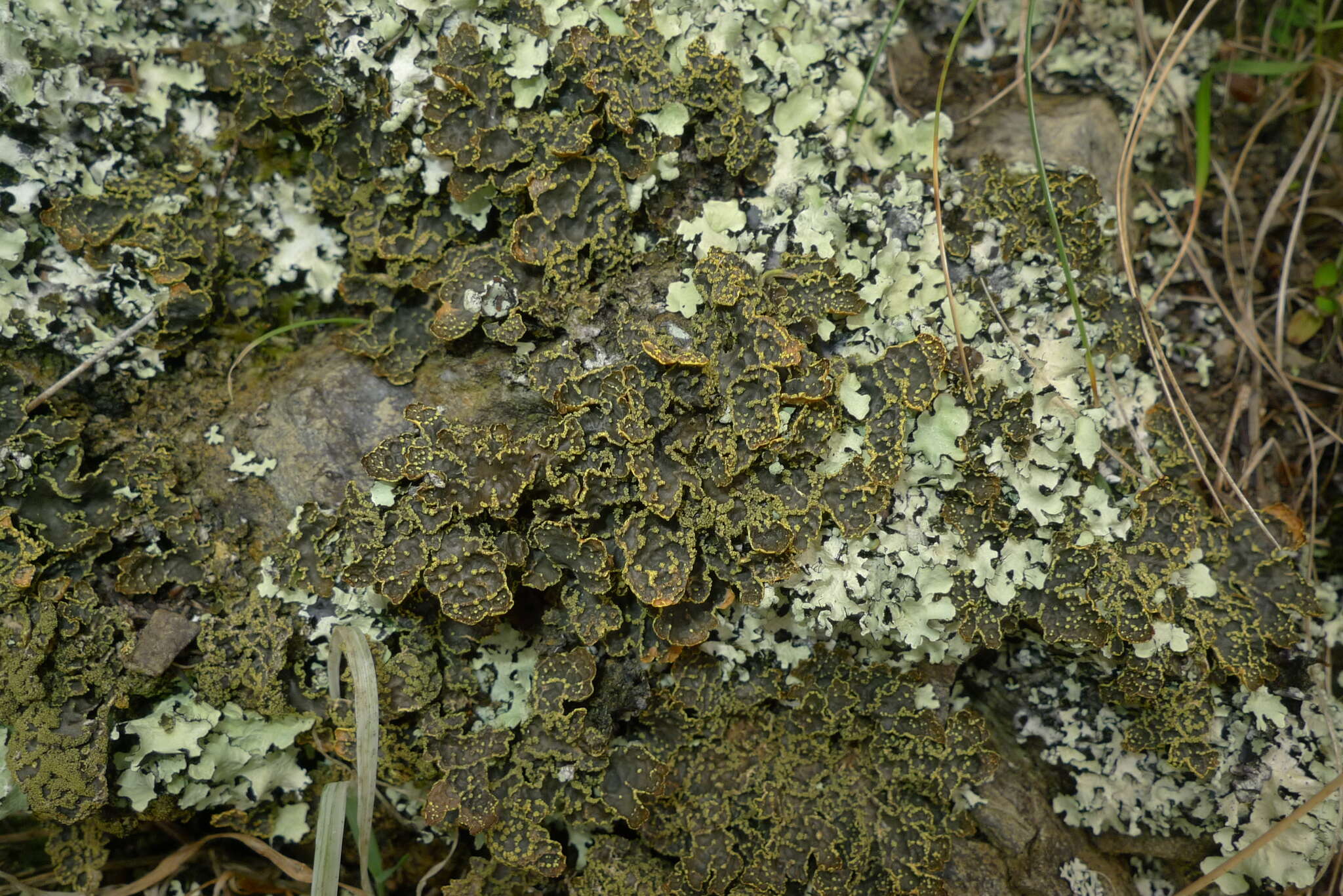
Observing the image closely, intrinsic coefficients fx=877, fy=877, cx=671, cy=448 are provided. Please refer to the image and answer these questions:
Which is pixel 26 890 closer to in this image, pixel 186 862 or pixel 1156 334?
pixel 186 862

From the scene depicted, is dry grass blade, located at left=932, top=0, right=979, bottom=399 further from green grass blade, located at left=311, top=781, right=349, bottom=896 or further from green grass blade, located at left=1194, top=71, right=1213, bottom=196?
green grass blade, located at left=311, top=781, right=349, bottom=896

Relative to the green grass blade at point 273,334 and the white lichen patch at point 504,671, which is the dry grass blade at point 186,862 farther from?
the green grass blade at point 273,334

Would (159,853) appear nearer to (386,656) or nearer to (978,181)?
(386,656)

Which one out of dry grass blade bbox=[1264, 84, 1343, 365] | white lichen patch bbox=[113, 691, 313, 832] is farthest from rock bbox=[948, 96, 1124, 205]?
white lichen patch bbox=[113, 691, 313, 832]

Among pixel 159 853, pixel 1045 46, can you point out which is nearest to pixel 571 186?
pixel 1045 46

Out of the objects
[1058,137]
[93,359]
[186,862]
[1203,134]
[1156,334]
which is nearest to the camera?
[93,359]

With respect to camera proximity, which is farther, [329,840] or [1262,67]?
[1262,67]

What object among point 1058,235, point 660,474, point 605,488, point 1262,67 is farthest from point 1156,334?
point 605,488
